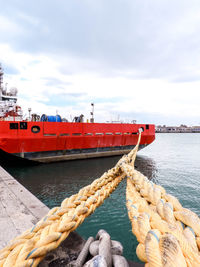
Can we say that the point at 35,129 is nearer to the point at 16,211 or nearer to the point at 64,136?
the point at 64,136

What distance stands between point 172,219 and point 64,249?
0.91 m

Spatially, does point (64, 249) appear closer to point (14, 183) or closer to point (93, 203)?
point (93, 203)

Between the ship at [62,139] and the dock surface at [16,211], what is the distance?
6.26m

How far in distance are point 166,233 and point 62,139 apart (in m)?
11.0

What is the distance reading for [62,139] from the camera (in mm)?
11461

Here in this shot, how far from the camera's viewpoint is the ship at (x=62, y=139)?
10.0 meters

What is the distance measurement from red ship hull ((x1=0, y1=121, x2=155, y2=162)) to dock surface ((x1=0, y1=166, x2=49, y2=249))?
24.8ft

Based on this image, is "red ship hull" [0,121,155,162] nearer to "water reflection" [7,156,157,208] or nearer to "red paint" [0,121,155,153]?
"red paint" [0,121,155,153]

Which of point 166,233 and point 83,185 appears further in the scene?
point 83,185

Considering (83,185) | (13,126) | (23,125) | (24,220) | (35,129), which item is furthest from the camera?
(35,129)

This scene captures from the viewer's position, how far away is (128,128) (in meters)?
14.4

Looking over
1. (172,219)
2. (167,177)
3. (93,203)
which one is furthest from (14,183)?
(167,177)

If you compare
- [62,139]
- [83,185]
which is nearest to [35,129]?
[62,139]

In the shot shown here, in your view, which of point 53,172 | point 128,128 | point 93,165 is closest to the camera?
point 53,172
